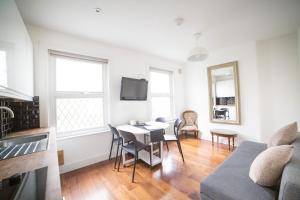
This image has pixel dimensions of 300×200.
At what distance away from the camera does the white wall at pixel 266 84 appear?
260cm

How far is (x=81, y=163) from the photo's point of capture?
7.80 ft

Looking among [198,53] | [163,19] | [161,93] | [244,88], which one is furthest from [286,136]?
[161,93]

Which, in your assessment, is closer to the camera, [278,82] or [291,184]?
[291,184]

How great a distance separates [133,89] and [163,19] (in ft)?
5.07

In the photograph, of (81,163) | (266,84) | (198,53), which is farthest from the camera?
(266,84)

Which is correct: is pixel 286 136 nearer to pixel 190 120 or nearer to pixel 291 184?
pixel 291 184

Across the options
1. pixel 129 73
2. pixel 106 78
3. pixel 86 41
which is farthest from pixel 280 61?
pixel 86 41

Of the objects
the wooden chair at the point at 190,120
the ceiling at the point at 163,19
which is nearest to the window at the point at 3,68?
the ceiling at the point at 163,19

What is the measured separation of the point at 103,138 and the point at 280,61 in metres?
4.09

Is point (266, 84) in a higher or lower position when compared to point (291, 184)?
higher

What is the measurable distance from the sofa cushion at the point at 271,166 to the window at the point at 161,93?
2644 mm

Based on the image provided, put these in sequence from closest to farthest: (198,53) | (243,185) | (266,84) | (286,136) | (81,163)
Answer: (243,185)
(286,136)
(198,53)
(81,163)
(266,84)

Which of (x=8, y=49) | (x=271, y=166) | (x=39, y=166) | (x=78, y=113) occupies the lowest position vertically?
(x=271, y=166)

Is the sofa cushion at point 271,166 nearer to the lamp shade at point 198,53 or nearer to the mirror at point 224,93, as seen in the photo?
the lamp shade at point 198,53
